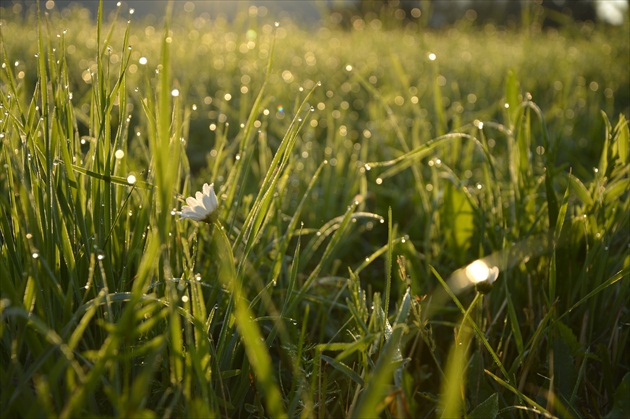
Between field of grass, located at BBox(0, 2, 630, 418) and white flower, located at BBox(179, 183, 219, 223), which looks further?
white flower, located at BBox(179, 183, 219, 223)

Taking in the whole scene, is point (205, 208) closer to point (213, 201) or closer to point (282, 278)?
point (213, 201)

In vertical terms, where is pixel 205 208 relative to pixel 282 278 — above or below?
above

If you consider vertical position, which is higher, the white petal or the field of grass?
the white petal

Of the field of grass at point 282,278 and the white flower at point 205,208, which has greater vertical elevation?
the white flower at point 205,208

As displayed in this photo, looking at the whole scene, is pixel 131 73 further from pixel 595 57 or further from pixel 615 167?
pixel 595 57

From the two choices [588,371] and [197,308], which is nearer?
[197,308]

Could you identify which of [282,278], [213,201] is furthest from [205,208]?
[282,278]

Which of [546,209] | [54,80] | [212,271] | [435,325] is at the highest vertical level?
[54,80]

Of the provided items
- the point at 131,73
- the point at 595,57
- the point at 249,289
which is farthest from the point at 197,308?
the point at 595,57

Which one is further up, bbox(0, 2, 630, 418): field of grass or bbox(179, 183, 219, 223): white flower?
Result: bbox(179, 183, 219, 223): white flower

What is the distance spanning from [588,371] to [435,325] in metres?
0.27

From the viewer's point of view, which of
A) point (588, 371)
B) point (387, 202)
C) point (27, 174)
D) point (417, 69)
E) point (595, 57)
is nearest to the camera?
point (27, 174)

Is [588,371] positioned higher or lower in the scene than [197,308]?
lower

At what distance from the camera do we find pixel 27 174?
0.87 m
